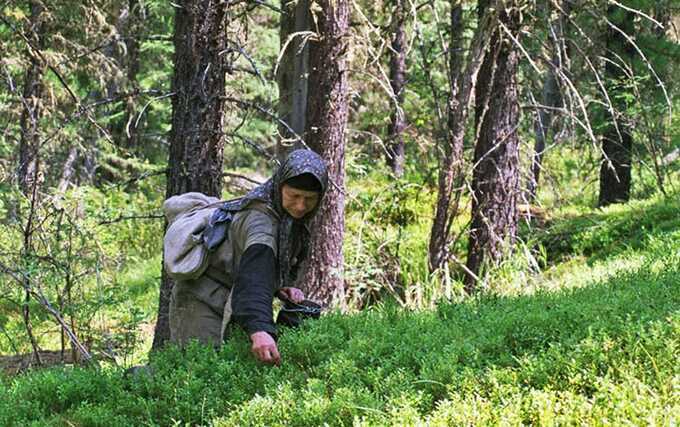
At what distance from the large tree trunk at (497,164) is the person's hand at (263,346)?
19.9 feet

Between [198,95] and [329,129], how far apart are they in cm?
287

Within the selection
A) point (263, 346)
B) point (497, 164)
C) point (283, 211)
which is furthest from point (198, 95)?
point (497, 164)

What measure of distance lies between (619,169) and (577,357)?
1336 centimetres

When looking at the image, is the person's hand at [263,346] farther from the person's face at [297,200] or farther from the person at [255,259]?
the person's face at [297,200]

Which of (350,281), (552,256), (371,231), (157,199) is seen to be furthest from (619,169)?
(157,199)

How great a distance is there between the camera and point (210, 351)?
17.2 feet

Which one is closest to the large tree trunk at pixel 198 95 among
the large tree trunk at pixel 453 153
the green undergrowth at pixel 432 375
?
the green undergrowth at pixel 432 375

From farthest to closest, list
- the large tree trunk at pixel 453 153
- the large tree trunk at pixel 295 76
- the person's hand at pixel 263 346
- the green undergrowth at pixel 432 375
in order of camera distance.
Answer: the large tree trunk at pixel 295 76
the large tree trunk at pixel 453 153
the person's hand at pixel 263 346
the green undergrowth at pixel 432 375

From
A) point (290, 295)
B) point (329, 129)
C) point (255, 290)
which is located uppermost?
point (329, 129)

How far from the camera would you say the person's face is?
16.7ft

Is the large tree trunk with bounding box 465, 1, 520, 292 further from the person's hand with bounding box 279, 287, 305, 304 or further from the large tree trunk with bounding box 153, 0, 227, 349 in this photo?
the person's hand with bounding box 279, 287, 305, 304

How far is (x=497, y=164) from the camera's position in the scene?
10.8m

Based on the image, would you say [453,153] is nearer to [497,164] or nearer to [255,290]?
[497,164]

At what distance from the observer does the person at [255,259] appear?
486cm
